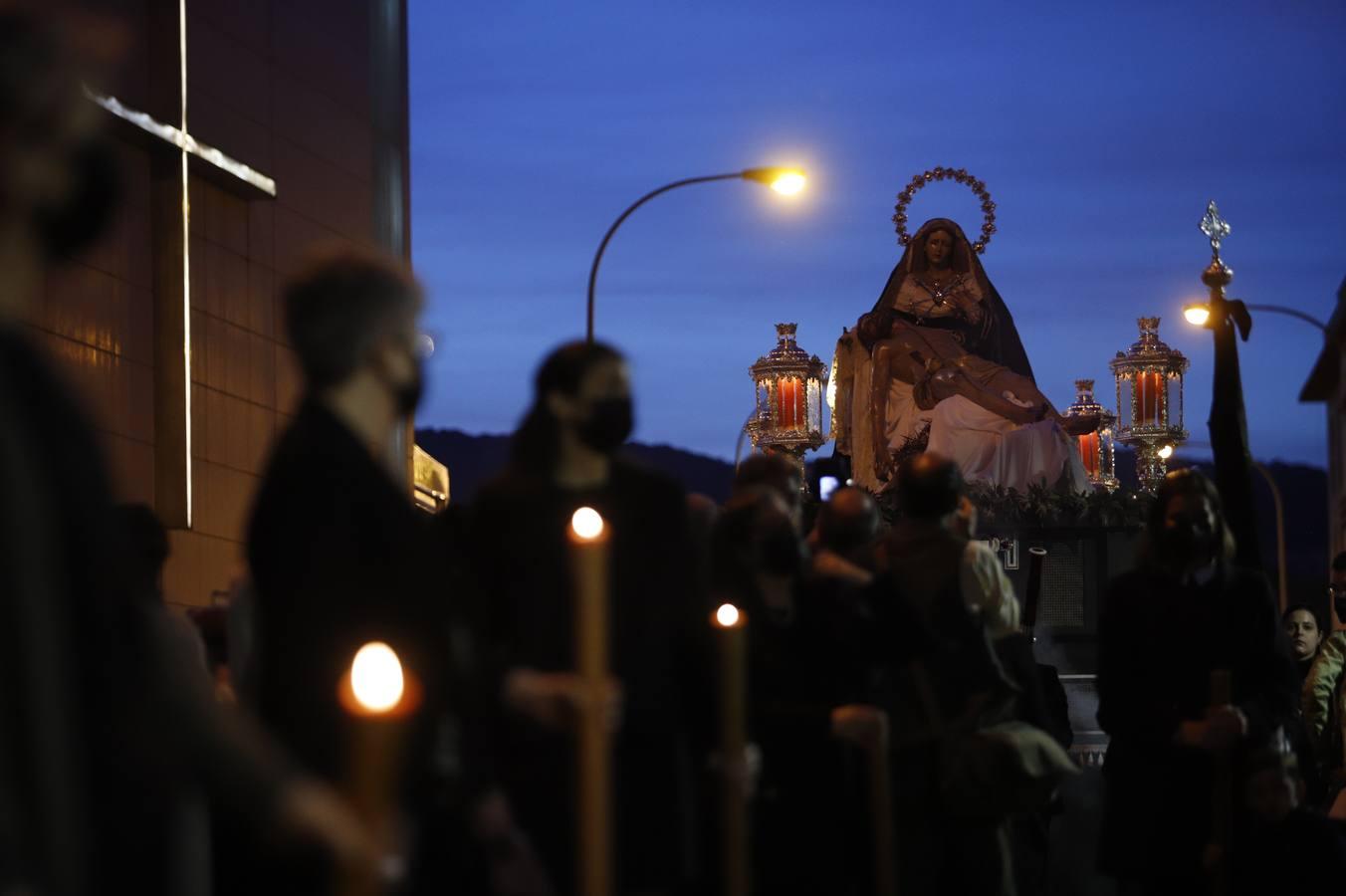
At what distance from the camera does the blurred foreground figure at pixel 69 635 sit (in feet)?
8.78

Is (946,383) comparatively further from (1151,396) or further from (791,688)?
(791,688)

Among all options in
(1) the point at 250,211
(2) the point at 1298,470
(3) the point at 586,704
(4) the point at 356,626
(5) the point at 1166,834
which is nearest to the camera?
(3) the point at 586,704

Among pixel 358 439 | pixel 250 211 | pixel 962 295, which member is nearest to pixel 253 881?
pixel 358 439

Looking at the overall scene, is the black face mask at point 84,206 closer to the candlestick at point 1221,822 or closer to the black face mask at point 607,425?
the black face mask at point 607,425

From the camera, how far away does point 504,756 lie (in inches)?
215

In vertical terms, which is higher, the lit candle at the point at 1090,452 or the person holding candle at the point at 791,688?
the lit candle at the point at 1090,452

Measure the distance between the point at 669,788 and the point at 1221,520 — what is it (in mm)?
3105

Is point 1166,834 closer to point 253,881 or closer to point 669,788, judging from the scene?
point 669,788

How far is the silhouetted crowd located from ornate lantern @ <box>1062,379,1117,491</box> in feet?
73.0

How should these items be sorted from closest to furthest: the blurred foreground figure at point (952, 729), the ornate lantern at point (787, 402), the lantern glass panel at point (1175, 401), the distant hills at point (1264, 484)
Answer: the blurred foreground figure at point (952, 729), the lantern glass panel at point (1175, 401), the ornate lantern at point (787, 402), the distant hills at point (1264, 484)

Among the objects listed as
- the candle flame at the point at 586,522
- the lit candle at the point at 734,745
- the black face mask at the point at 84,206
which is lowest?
the lit candle at the point at 734,745

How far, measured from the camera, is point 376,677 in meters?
3.10

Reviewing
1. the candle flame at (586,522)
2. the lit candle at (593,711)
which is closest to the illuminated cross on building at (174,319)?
the candle flame at (586,522)

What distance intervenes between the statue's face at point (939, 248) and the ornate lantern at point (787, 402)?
2.93 metres
